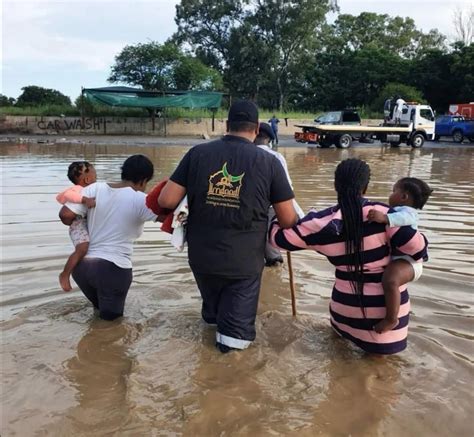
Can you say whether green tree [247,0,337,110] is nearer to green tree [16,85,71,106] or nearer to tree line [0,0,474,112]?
tree line [0,0,474,112]

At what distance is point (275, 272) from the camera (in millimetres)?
5973

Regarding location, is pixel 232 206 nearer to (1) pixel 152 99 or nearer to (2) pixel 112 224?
(2) pixel 112 224

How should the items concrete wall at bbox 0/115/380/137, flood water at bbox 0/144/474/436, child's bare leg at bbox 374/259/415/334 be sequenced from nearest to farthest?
flood water at bbox 0/144/474/436
child's bare leg at bbox 374/259/415/334
concrete wall at bbox 0/115/380/137

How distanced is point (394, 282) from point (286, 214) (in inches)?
31.9

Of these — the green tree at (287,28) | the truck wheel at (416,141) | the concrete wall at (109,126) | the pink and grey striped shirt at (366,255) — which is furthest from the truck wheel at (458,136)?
the pink and grey striped shirt at (366,255)

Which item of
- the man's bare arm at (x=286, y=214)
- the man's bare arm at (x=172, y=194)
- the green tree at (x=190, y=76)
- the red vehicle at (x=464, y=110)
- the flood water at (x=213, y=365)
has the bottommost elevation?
the flood water at (x=213, y=365)

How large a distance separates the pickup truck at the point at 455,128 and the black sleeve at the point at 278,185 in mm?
33693

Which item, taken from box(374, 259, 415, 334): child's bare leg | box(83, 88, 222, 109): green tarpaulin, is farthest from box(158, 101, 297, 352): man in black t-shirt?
box(83, 88, 222, 109): green tarpaulin

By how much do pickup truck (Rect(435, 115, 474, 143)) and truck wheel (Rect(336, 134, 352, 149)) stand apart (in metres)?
→ 10.7

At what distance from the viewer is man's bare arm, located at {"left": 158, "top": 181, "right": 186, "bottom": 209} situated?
3.64 meters

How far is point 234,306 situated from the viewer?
12.1 ft

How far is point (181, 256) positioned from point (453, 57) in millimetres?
41633

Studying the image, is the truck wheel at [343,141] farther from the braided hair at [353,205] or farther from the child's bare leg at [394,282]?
the child's bare leg at [394,282]

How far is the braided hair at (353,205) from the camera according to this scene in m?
3.46
